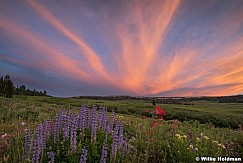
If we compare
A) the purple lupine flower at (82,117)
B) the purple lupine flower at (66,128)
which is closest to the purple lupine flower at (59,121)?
the purple lupine flower at (66,128)

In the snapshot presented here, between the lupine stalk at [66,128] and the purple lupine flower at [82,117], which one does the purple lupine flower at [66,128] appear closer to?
the lupine stalk at [66,128]

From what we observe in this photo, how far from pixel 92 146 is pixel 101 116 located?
3.11 feet

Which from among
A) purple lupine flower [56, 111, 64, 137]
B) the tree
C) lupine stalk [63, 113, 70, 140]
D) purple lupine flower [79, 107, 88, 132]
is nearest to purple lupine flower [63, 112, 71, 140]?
lupine stalk [63, 113, 70, 140]

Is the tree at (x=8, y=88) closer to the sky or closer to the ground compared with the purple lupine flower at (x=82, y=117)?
closer to the sky

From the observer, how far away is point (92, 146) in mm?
3859

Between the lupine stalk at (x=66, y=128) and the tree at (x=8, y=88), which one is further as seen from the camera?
the tree at (x=8, y=88)

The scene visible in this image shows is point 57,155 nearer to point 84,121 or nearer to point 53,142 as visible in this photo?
point 53,142

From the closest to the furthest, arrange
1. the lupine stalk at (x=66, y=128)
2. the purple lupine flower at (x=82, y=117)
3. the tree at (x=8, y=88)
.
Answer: the lupine stalk at (x=66, y=128)
the purple lupine flower at (x=82, y=117)
the tree at (x=8, y=88)

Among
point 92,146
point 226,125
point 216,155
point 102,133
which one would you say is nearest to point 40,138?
point 92,146

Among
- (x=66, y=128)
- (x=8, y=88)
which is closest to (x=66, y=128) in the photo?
(x=66, y=128)

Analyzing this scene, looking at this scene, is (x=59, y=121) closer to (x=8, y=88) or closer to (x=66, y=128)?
(x=66, y=128)

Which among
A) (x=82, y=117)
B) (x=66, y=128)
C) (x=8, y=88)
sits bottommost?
(x=66, y=128)

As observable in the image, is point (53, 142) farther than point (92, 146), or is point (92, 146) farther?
point (53, 142)

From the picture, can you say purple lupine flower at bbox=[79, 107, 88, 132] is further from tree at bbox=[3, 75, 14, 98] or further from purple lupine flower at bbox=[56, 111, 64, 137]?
tree at bbox=[3, 75, 14, 98]
